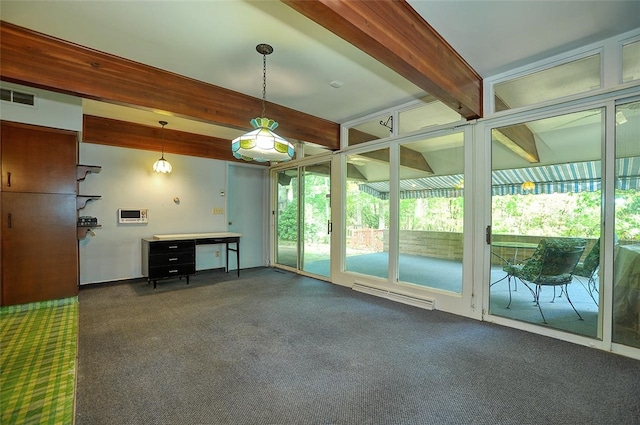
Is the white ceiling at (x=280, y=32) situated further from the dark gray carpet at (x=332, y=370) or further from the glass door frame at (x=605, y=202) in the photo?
the dark gray carpet at (x=332, y=370)

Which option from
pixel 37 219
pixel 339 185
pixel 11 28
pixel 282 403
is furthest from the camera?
pixel 339 185

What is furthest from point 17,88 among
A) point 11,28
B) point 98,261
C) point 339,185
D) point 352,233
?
point 352,233

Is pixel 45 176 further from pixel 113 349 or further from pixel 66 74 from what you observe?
pixel 113 349

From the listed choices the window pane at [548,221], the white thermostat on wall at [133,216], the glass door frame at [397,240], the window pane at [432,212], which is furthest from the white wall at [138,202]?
the window pane at [548,221]

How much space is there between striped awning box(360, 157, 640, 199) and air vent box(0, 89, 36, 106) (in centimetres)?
525

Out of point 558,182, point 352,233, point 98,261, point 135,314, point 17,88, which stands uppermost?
point 17,88

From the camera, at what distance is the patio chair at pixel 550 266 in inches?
116

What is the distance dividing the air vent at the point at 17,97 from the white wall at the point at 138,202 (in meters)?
1.12

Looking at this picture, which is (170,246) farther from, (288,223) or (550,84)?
(550,84)

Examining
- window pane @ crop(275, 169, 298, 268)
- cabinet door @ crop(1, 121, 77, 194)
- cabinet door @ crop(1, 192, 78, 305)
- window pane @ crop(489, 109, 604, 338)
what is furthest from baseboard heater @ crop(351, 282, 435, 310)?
cabinet door @ crop(1, 121, 77, 194)

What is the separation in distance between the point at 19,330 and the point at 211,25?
365 cm

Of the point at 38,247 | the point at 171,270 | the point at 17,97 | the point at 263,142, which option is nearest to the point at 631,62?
the point at 263,142

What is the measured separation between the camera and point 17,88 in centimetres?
339

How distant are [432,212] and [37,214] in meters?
5.35
